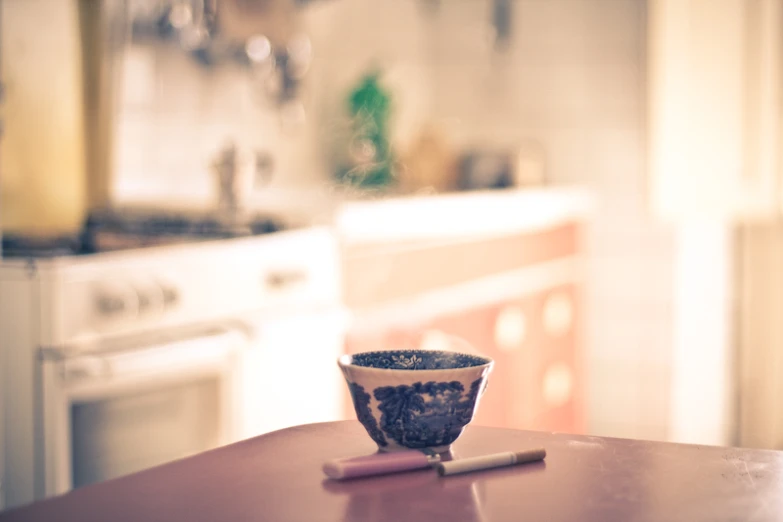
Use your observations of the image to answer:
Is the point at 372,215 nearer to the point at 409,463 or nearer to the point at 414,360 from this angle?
→ the point at 414,360

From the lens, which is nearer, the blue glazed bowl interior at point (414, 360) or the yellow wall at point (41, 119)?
the blue glazed bowl interior at point (414, 360)

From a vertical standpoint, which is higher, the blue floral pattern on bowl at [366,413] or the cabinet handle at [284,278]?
the cabinet handle at [284,278]

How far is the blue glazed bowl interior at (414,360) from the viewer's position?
0.93 m

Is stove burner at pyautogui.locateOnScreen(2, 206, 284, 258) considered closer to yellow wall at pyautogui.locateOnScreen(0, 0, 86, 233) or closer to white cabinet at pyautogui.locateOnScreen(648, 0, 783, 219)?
yellow wall at pyautogui.locateOnScreen(0, 0, 86, 233)

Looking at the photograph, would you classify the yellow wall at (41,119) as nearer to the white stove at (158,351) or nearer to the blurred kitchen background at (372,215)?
the blurred kitchen background at (372,215)

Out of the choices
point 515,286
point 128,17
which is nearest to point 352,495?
point 128,17

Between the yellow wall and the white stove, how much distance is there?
56 cm

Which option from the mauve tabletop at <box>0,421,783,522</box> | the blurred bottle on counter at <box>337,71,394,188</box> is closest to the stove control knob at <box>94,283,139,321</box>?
the mauve tabletop at <box>0,421,783,522</box>

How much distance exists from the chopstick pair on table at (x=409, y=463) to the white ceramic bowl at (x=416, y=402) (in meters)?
0.03

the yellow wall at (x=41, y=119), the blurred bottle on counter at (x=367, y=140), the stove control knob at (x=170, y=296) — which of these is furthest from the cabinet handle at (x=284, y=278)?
the blurred bottle on counter at (x=367, y=140)

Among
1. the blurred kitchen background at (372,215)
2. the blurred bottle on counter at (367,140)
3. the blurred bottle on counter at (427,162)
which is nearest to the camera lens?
the blurred kitchen background at (372,215)

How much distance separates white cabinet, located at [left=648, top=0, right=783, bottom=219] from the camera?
331cm

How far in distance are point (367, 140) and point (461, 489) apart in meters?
2.90

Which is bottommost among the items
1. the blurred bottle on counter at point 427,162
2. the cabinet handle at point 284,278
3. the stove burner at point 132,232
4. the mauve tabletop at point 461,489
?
the mauve tabletop at point 461,489
